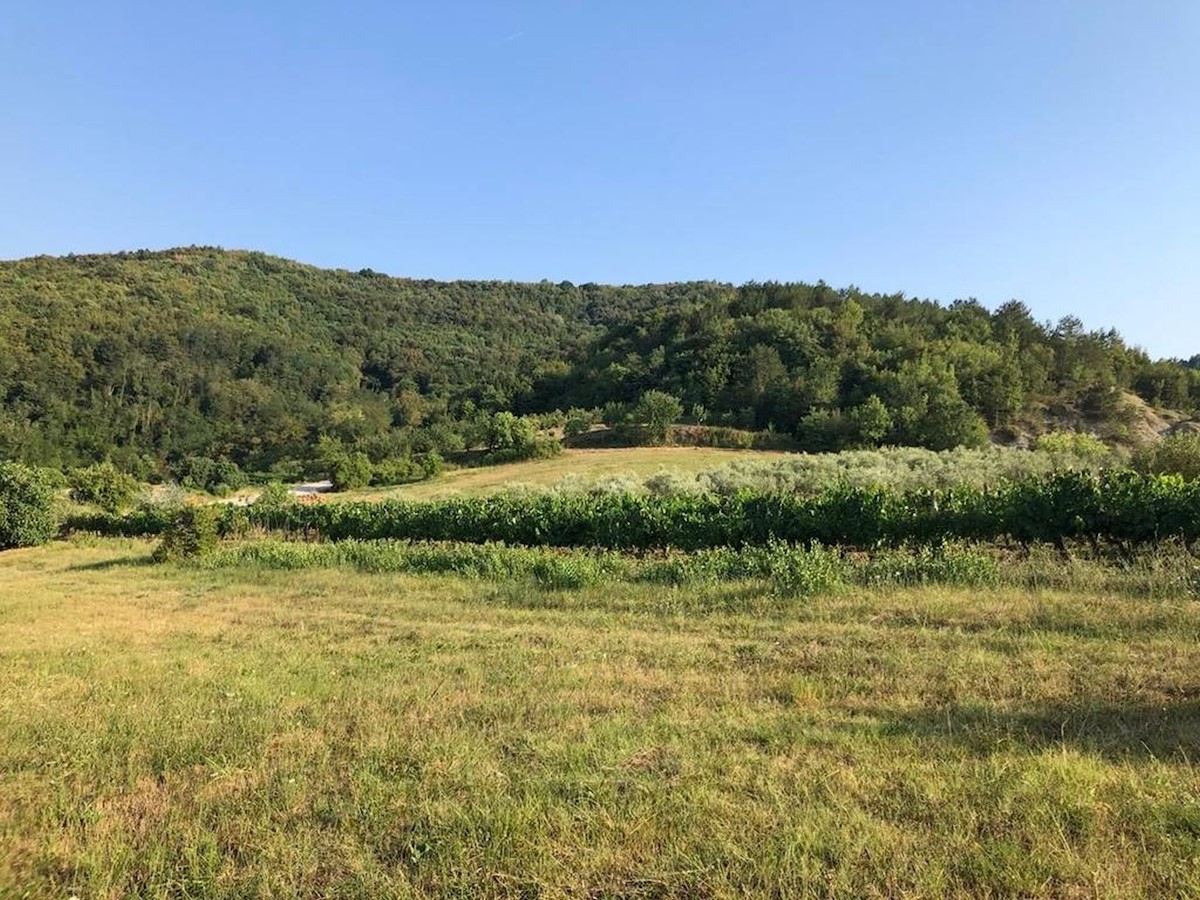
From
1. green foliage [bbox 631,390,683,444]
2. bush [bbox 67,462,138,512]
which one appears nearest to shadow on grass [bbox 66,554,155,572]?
bush [bbox 67,462,138,512]

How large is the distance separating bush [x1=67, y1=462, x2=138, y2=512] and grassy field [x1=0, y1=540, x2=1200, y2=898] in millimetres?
44670

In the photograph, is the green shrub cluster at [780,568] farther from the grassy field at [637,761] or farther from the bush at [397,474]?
the bush at [397,474]

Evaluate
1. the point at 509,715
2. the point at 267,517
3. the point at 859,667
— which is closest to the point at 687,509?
the point at 859,667

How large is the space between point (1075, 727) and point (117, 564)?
25164 mm

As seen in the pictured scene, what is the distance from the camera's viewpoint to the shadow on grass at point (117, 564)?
69.0 feet

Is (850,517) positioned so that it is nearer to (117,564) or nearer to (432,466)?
(117,564)

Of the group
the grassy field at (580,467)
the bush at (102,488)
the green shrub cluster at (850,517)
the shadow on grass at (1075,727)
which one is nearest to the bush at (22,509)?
the bush at (102,488)

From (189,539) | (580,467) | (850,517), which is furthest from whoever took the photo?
(580,467)

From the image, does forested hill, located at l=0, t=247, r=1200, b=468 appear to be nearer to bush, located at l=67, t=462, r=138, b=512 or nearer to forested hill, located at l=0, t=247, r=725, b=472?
forested hill, located at l=0, t=247, r=725, b=472

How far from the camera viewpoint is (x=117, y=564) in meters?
21.9

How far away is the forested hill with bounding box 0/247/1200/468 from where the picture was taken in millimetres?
64250

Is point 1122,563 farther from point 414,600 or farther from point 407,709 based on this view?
point 414,600

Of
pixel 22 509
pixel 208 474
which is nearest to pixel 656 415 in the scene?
pixel 22 509

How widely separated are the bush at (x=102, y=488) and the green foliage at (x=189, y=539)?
1127 inches
